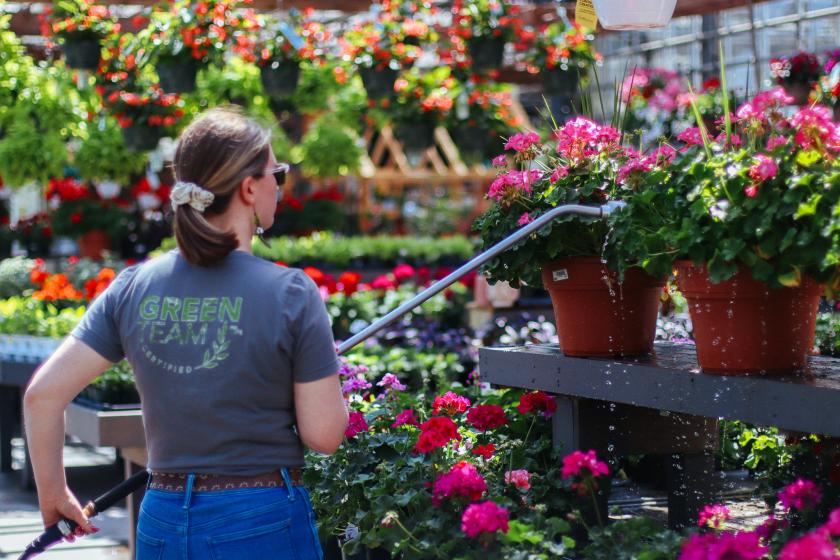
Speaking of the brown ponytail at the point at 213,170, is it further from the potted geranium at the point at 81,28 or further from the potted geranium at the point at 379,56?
the potted geranium at the point at 81,28

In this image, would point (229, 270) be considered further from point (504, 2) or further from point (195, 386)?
point (504, 2)

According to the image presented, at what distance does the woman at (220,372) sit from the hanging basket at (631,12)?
49.2 inches

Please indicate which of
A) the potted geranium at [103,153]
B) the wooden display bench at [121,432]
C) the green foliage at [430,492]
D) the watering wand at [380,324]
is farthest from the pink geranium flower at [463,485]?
the potted geranium at [103,153]

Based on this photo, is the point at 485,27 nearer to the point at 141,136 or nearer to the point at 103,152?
the point at 141,136

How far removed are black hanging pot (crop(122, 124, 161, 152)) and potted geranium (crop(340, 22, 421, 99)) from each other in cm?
128

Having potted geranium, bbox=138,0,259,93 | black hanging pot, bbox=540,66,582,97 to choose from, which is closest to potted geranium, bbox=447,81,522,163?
black hanging pot, bbox=540,66,582,97

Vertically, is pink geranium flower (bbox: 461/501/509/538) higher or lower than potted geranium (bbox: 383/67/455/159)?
lower

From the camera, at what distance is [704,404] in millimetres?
2227

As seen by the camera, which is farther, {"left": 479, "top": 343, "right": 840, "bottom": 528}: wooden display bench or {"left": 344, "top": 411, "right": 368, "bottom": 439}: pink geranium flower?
{"left": 344, "top": 411, "right": 368, "bottom": 439}: pink geranium flower

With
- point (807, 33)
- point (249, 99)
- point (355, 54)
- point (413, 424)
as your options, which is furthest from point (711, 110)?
point (413, 424)

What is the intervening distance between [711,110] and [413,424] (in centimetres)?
383

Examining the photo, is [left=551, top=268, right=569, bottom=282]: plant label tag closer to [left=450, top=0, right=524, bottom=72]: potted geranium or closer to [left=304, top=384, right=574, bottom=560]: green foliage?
[left=304, top=384, right=574, bottom=560]: green foliage

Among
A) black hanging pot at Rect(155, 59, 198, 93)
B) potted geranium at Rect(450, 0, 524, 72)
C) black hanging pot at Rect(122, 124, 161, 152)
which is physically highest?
potted geranium at Rect(450, 0, 524, 72)

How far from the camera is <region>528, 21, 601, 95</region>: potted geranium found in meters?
6.58
